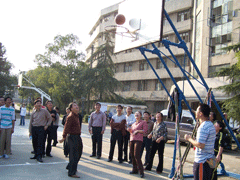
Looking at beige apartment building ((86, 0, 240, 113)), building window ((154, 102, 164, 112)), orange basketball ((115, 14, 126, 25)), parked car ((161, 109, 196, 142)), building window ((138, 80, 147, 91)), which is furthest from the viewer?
building window ((138, 80, 147, 91))

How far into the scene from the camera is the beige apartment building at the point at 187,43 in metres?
26.7

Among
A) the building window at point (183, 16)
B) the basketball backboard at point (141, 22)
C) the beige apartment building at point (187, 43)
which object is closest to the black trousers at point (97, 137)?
the basketball backboard at point (141, 22)

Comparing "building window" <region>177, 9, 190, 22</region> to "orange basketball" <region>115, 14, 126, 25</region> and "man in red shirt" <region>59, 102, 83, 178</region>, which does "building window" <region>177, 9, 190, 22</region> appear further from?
"man in red shirt" <region>59, 102, 83, 178</region>

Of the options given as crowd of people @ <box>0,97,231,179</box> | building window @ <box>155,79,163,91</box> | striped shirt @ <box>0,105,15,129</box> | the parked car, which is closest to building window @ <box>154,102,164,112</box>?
building window @ <box>155,79,163,91</box>

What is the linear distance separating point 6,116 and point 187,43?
105ft

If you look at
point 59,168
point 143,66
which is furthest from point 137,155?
point 143,66

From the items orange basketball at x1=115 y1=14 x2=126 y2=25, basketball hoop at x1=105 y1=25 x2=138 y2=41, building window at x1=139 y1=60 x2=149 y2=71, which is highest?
building window at x1=139 y1=60 x2=149 y2=71

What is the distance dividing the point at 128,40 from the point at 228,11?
20978 mm

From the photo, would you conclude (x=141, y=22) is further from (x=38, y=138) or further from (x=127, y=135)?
(x=38, y=138)

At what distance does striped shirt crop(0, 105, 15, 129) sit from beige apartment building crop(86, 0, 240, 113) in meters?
11.5

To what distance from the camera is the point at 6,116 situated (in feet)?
28.8

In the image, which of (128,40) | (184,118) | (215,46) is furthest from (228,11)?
(128,40)

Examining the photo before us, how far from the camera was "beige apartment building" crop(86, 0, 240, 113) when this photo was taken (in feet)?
87.5

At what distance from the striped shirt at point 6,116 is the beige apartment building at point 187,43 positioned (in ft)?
37.7
